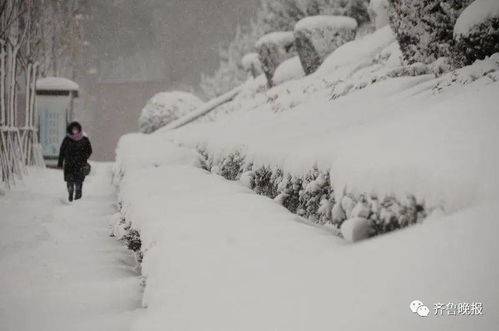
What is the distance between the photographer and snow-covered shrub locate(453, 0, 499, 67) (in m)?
4.25

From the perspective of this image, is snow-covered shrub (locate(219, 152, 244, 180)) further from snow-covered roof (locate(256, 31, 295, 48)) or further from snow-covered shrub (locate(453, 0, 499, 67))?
snow-covered roof (locate(256, 31, 295, 48))

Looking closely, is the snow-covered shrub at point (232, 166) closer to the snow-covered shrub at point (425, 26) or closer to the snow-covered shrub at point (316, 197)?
the snow-covered shrub at point (316, 197)

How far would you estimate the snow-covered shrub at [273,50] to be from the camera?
1375cm

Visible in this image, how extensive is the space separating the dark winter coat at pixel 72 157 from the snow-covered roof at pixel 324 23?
20.3 feet

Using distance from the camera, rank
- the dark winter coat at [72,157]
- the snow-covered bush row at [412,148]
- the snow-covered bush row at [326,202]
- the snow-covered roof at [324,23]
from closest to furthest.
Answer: the snow-covered bush row at [412,148] → the snow-covered bush row at [326,202] → the dark winter coat at [72,157] → the snow-covered roof at [324,23]

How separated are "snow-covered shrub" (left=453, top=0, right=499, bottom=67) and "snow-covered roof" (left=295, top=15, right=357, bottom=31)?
640 centimetres

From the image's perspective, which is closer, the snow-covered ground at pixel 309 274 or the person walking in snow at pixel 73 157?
the snow-covered ground at pixel 309 274

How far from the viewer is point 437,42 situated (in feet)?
18.0

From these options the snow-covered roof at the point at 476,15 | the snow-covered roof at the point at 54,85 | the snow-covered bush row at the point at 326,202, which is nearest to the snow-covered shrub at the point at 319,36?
the snow-covered roof at the point at 476,15

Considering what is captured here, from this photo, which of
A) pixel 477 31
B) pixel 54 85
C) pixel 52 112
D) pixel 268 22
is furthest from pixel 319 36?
pixel 268 22

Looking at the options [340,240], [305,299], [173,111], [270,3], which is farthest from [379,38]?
[270,3]

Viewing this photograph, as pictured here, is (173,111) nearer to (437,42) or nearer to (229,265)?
(437,42)

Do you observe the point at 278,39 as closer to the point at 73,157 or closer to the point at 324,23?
the point at 324,23

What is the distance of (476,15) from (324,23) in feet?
23.2
